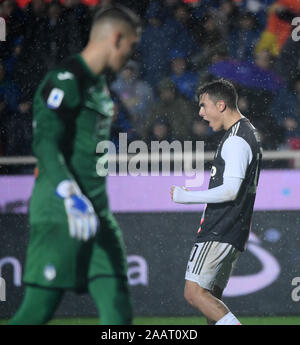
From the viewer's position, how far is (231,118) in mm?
4512

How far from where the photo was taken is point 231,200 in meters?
4.38

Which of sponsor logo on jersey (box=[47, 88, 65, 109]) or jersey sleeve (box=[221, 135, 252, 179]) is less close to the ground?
sponsor logo on jersey (box=[47, 88, 65, 109])

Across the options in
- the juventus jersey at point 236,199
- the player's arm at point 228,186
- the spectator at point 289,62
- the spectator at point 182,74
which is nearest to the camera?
the player's arm at point 228,186

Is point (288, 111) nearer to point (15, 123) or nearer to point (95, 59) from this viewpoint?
point (15, 123)

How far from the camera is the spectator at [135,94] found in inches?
237

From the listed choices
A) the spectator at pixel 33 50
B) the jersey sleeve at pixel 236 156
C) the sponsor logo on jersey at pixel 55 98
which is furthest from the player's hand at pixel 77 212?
the spectator at pixel 33 50

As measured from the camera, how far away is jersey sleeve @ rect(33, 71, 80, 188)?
11.8 feet

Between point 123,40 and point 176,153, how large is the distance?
1.95 m

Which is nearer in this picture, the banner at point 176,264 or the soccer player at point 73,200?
the soccer player at point 73,200

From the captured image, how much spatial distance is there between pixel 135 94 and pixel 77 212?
2.68m

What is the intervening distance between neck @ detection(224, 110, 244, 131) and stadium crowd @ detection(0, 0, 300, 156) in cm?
140

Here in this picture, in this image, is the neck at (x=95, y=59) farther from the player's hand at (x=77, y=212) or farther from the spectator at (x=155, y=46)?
the spectator at (x=155, y=46)

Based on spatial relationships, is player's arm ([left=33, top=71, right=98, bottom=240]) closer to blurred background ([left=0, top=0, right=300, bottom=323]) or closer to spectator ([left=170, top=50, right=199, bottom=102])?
blurred background ([left=0, top=0, right=300, bottom=323])

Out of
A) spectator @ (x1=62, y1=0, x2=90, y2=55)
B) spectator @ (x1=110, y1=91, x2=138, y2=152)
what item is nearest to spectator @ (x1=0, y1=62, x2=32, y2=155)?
spectator @ (x1=62, y1=0, x2=90, y2=55)
